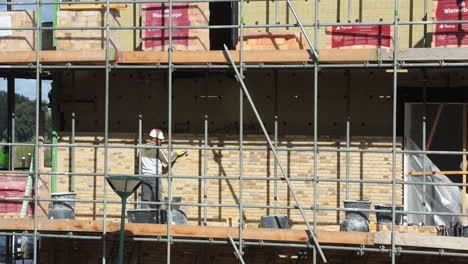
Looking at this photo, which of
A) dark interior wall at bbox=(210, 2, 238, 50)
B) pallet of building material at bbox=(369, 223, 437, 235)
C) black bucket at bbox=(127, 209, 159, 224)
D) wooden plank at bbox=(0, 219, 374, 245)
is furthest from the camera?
dark interior wall at bbox=(210, 2, 238, 50)

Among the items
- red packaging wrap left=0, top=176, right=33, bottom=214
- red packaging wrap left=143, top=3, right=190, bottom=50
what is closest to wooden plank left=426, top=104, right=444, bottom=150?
red packaging wrap left=143, top=3, right=190, bottom=50

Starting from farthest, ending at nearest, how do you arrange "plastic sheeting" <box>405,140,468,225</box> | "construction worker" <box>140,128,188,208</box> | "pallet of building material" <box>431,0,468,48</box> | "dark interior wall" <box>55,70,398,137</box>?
1. "dark interior wall" <box>55,70,398,137</box>
2. "construction worker" <box>140,128,188,208</box>
3. "plastic sheeting" <box>405,140,468,225</box>
4. "pallet of building material" <box>431,0,468,48</box>

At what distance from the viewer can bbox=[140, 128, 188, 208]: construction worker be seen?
15242 mm

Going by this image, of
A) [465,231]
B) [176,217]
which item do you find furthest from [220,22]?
[465,231]

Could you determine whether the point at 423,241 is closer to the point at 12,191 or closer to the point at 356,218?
the point at 356,218

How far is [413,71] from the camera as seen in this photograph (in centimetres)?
1520

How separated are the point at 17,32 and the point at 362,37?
6.01 meters

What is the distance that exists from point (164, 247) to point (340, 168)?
11.2 feet

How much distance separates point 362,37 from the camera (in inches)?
576

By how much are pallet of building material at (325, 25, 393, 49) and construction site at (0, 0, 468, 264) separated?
23 mm

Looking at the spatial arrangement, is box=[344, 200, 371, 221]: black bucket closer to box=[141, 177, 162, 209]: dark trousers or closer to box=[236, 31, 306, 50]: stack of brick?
box=[236, 31, 306, 50]: stack of brick

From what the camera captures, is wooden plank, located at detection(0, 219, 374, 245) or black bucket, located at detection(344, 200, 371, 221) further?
black bucket, located at detection(344, 200, 371, 221)

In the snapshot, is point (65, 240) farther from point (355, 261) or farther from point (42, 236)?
point (355, 261)

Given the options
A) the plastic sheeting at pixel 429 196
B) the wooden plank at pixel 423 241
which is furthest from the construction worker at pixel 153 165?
the plastic sheeting at pixel 429 196
